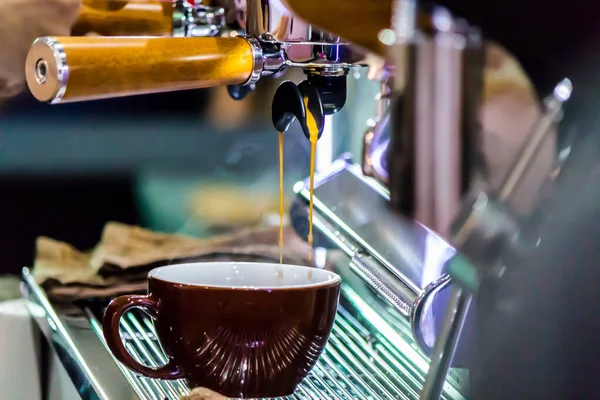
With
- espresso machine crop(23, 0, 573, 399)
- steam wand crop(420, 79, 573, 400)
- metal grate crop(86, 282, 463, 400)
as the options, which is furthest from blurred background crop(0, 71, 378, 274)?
steam wand crop(420, 79, 573, 400)

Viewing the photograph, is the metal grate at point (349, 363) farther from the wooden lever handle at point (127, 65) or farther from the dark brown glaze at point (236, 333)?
the wooden lever handle at point (127, 65)

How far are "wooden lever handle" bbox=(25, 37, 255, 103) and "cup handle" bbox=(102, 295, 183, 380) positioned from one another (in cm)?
11

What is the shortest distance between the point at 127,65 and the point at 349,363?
0.77 ft

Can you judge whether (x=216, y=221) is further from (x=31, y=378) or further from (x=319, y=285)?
(x=319, y=285)

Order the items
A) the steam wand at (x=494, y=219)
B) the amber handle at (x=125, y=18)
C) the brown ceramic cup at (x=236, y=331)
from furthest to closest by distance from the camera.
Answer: the amber handle at (x=125, y=18) < the brown ceramic cup at (x=236, y=331) < the steam wand at (x=494, y=219)

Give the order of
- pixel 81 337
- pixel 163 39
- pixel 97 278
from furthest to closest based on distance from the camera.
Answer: pixel 97 278 < pixel 81 337 < pixel 163 39

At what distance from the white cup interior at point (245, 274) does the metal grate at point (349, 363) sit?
0.19ft

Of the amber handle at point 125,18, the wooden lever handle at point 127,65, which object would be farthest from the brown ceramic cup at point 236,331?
the amber handle at point 125,18

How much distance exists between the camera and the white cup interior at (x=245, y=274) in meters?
0.41

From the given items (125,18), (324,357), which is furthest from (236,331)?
(125,18)

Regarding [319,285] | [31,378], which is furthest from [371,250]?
[31,378]

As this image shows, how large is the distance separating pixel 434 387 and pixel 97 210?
0.45 m

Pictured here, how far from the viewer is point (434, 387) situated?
0.87 feet

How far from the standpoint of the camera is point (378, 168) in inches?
19.5
